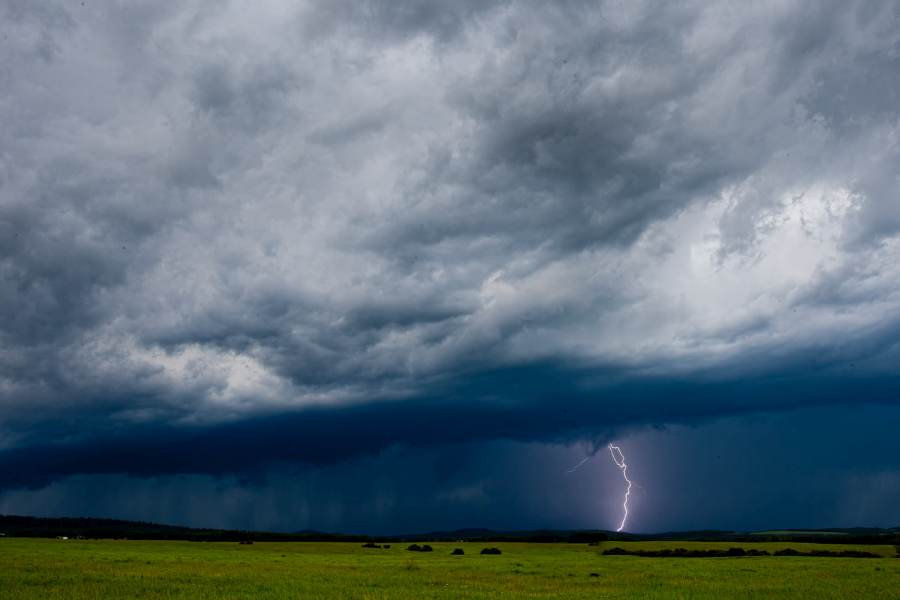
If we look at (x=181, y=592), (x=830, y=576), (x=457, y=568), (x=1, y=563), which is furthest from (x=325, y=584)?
(x=830, y=576)

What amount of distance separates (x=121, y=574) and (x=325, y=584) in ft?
58.7

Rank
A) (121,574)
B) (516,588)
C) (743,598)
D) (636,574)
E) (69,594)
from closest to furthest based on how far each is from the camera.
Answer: (69,594)
(743,598)
(516,588)
(121,574)
(636,574)

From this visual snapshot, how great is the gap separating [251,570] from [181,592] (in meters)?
20.4

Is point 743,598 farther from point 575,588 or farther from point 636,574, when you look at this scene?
point 636,574

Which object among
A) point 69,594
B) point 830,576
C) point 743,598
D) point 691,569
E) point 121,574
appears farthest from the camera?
point 691,569

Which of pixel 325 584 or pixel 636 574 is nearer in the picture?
pixel 325 584

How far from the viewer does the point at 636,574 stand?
58.2m

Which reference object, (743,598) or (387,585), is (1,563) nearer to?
(387,585)

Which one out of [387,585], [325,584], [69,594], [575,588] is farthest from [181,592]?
[575,588]

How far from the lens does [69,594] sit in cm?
3722

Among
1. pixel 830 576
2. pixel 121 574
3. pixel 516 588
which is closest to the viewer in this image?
pixel 516 588

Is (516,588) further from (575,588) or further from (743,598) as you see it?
(743,598)

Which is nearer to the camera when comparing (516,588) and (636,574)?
(516,588)

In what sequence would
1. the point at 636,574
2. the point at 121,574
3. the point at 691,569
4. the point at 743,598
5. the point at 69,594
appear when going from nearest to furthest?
the point at 69,594
the point at 743,598
the point at 121,574
the point at 636,574
the point at 691,569
